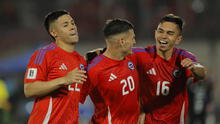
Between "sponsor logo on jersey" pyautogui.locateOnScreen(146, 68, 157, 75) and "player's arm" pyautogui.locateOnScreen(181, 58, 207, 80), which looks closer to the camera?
"player's arm" pyautogui.locateOnScreen(181, 58, 207, 80)

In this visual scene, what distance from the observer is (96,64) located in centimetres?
564

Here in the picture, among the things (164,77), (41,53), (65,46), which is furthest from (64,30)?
(164,77)

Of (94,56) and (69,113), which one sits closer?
(69,113)

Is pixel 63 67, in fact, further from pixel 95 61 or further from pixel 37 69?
pixel 95 61

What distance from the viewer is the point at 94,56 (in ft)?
19.2

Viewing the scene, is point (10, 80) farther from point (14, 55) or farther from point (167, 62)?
point (167, 62)

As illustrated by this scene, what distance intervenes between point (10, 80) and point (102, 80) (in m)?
9.00

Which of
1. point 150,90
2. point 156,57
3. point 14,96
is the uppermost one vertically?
point 156,57

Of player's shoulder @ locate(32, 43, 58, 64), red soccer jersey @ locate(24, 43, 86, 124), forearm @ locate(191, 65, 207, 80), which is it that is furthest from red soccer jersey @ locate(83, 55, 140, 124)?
forearm @ locate(191, 65, 207, 80)

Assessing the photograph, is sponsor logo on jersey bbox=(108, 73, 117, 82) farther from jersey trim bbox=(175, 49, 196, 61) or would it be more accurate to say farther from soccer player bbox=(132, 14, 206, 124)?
jersey trim bbox=(175, 49, 196, 61)

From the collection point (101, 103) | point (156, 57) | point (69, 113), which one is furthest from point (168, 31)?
point (69, 113)

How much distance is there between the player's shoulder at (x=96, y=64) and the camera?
561 cm

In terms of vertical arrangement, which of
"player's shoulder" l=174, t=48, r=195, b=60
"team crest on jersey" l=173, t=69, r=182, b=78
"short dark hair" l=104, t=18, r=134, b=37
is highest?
"short dark hair" l=104, t=18, r=134, b=37

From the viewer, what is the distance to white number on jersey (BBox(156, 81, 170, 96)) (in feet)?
19.8
